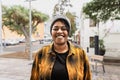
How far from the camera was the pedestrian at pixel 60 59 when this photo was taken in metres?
2.62

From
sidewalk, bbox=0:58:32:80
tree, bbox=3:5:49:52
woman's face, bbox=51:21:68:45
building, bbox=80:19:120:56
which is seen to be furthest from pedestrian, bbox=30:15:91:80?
building, bbox=80:19:120:56

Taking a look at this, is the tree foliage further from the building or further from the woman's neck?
the woman's neck

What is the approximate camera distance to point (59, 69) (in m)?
2.61

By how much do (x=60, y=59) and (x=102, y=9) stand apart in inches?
A: 535

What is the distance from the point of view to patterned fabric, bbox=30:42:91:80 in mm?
2641

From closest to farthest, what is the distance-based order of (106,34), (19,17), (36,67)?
1. (36,67)
2. (19,17)
3. (106,34)

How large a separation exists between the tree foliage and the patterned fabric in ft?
41.9

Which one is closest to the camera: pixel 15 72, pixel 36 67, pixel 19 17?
pixel 36 67

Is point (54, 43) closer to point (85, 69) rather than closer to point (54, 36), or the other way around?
point (54, 36)

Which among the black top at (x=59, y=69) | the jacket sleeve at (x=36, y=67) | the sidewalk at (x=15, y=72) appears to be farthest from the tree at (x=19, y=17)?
the black top at (x=59, y=69)

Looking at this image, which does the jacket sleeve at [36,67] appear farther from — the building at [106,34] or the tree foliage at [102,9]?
the building at [106,34]

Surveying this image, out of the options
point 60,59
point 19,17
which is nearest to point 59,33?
point 60,59

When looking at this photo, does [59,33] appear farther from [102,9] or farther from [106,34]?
[106,34]

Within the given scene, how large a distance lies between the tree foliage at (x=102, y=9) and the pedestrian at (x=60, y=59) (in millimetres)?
12806
